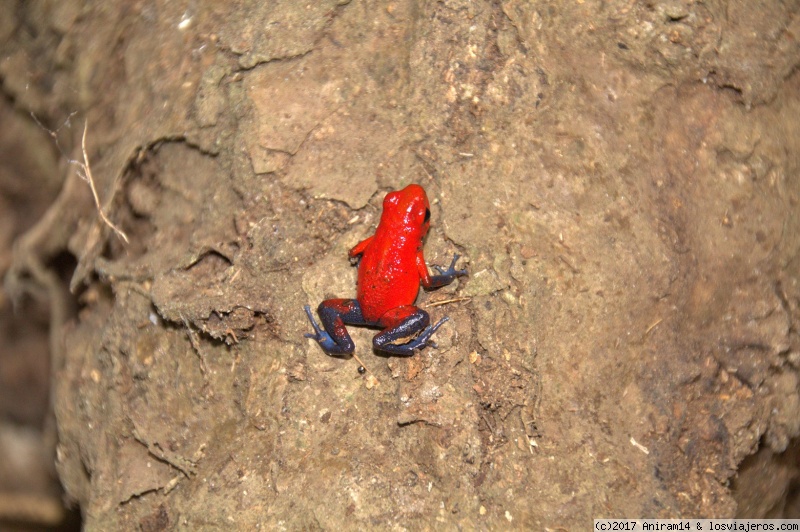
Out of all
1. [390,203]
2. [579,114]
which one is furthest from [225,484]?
[579,114]

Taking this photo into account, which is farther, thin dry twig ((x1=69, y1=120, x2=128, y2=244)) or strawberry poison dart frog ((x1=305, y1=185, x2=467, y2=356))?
thin dry twig ((x1=69, y1=120, x2=128, y2=244))

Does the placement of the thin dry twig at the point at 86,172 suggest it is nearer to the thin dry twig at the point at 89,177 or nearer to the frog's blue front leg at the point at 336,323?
the thin dry twig at the point at 89,177

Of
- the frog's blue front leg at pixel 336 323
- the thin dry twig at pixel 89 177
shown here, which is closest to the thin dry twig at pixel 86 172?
the thin dry twig at pixel 89 177

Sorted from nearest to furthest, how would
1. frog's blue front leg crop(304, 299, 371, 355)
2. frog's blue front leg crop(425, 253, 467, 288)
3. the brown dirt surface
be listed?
the brown dirt surface
frog's blue front leg crop(304, 299, 371, 355)
frog's blue front leg crop(425, 253, 467, 288)

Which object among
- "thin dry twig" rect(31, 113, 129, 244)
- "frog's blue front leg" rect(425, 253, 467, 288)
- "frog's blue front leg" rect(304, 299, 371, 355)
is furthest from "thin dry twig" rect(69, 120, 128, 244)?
"frog's blue front leg" rect(425, 253, 467, 288)

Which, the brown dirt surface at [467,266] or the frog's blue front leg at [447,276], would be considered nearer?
the brown dirt surface at [467,266]

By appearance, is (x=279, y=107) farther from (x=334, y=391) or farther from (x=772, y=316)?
(x=772, y=316)

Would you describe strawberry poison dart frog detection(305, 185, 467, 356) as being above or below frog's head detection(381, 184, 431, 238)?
below

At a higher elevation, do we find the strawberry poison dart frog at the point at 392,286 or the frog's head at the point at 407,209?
the frog's head at the point at 407,209

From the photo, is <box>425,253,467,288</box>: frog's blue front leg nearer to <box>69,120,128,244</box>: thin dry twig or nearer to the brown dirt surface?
the brown dirt surface
